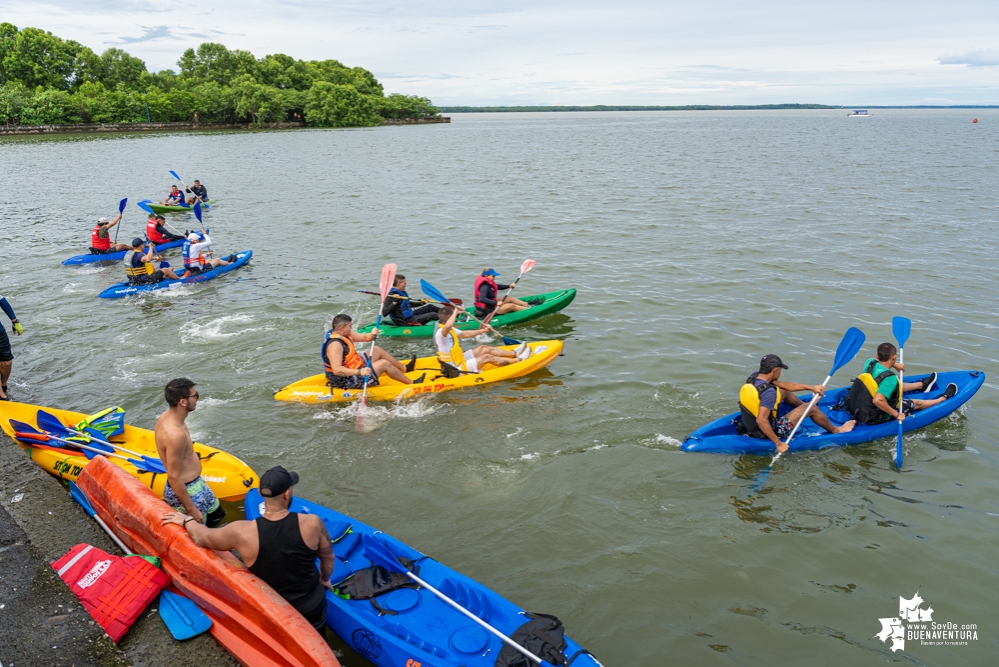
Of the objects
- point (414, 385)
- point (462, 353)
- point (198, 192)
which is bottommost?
point (414, 385)

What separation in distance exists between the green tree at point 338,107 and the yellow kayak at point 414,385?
105 metres

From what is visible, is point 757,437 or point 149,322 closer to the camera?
point 757,437

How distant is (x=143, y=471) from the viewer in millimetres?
7520

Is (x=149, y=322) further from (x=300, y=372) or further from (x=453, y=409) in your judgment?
(x=453, y=409)

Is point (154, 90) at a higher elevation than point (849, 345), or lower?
higher

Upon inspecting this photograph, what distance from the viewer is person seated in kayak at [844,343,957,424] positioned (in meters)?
8.99

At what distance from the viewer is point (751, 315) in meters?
14.8

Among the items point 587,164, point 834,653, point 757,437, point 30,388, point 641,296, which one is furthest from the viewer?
point 587,164

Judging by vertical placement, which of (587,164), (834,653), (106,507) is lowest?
(834,653)

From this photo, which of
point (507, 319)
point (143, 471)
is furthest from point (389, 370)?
point (143, 471)

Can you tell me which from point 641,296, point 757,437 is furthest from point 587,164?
point 757,437

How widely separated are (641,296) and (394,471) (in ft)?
31.9

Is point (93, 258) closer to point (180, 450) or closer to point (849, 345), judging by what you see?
point (180, 450)

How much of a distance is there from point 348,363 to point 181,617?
5749 millimetres
